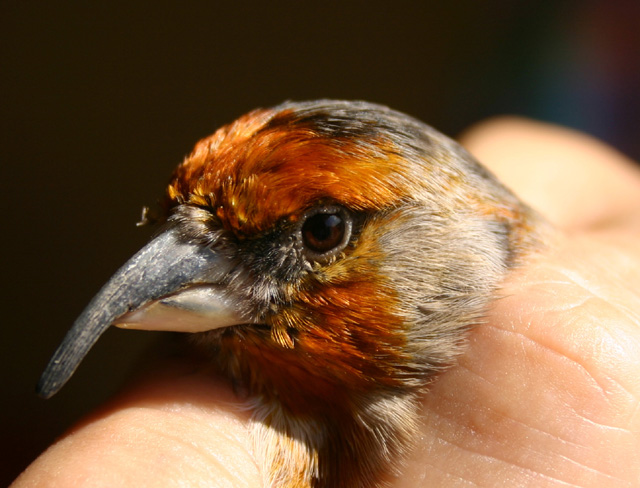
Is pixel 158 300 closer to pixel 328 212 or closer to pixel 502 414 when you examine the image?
pixel 328 212

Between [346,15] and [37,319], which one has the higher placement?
[346,15]

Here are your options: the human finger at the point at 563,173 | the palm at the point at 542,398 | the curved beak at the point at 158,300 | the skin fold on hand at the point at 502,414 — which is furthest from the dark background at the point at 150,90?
the palm at the point at 542,398

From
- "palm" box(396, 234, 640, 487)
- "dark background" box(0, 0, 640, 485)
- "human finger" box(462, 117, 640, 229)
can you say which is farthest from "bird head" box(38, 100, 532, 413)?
"dark background" box(0, 0, 640, 485)

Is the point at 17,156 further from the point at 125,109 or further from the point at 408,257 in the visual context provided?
the point at 408,257

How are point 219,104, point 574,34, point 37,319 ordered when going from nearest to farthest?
1. point 574,34
2. point 37,319
3. point 219,104

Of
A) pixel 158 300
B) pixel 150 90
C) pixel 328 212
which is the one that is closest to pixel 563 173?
pixel 328 212

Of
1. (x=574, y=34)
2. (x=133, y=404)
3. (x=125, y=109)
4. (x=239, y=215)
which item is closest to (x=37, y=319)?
(x=125, y=109)
